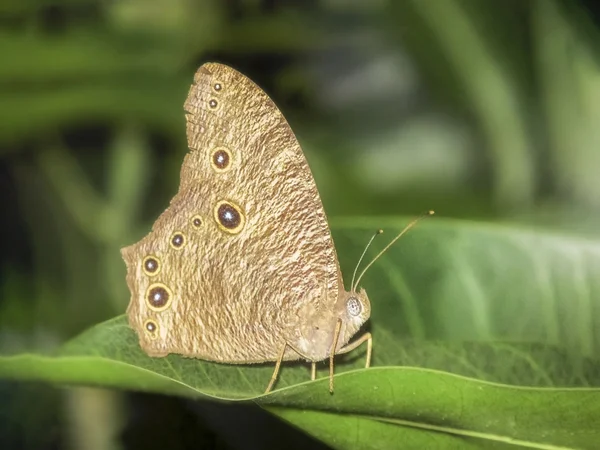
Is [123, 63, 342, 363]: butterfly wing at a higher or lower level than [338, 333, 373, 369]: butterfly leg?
higher

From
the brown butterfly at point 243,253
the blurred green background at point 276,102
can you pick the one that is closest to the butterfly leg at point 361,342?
the brown butterfly at point 243,253

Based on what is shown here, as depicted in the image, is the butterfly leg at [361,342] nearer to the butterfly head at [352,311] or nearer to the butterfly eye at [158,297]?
the butterfly head at [352,311]

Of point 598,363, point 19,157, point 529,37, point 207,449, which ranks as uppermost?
point 529,37

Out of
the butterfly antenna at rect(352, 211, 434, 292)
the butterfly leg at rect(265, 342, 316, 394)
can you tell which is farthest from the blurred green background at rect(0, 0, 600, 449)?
the butterfly leg at rect(265, 342, 316, 394)

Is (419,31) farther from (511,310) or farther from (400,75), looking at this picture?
(511,310)

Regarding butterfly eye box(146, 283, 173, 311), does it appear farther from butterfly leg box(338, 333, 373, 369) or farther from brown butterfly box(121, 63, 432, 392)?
butterfly leg box(338, 333, 373, 369)

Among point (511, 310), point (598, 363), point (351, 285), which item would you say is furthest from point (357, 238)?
point (598, 363)

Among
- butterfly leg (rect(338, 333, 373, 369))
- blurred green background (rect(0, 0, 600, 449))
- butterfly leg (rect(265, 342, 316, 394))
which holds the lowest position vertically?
butterfly leg (rect(265, 342, 316, 394))
